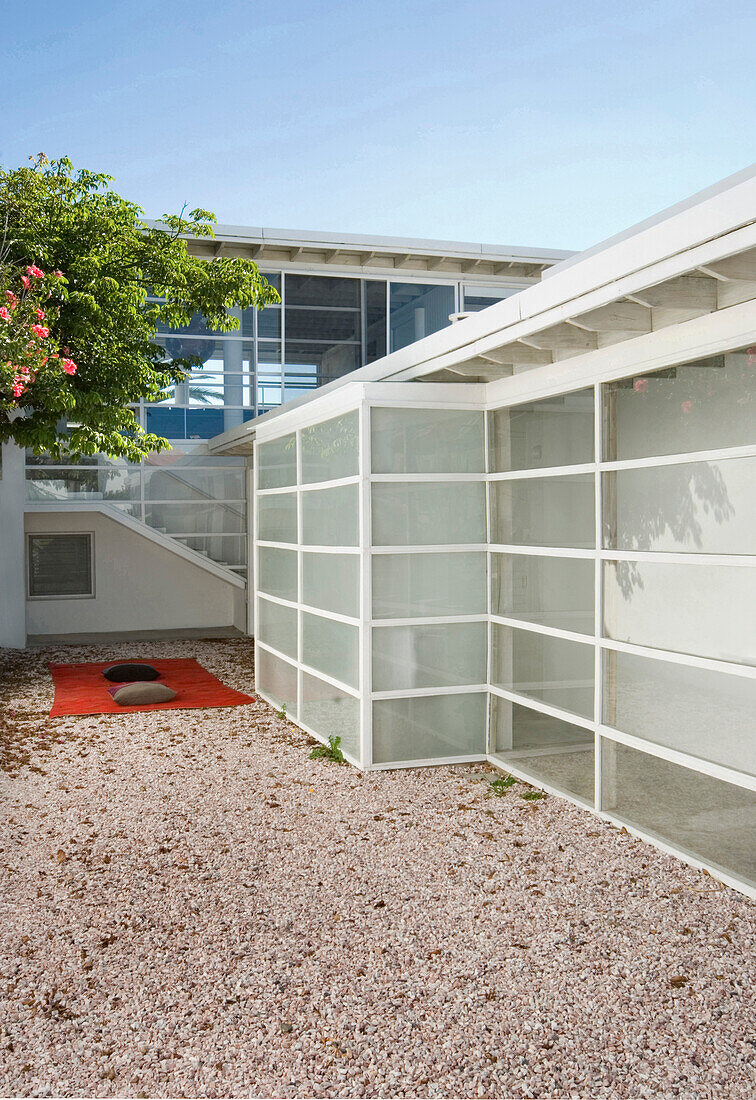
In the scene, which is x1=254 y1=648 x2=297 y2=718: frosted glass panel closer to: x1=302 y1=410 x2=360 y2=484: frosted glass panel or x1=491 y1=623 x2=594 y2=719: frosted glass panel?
x1=302 y1=410 x2=360 y2=484: frosted glass panel

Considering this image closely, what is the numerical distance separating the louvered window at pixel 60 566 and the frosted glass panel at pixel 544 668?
464 inches

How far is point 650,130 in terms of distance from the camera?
1336 inches

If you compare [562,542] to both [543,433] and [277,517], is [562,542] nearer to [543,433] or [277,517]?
[543,433]

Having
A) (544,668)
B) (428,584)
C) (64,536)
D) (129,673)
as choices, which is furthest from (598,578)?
(64,536)

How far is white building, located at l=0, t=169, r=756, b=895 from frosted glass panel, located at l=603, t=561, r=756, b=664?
0.5 inches

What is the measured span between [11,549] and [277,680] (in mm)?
7435

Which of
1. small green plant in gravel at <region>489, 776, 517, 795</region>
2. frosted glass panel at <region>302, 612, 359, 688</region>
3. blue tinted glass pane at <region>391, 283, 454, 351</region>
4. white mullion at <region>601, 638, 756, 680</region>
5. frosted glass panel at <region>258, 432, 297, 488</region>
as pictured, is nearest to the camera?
white mullion at <region>601, 638, 756, 680</region>

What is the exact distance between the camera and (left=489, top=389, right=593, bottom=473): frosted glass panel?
6.66m

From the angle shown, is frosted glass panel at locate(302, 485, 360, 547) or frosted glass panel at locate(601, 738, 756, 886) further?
frosted glass panel at locate(302, 485, 360, 547)

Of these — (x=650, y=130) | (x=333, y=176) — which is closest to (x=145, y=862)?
(x=333, y=176)

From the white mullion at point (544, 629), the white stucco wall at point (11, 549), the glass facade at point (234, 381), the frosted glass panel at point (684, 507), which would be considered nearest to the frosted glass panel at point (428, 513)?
the white mullion at point (544, 629)

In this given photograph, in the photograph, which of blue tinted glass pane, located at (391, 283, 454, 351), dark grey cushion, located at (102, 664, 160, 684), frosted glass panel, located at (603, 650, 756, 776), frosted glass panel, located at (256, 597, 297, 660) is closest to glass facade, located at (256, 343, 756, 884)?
frosted glass panel, located at (603, 650, 756, 776)

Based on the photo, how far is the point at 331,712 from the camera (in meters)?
8.74

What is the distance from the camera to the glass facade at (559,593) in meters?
5.36
